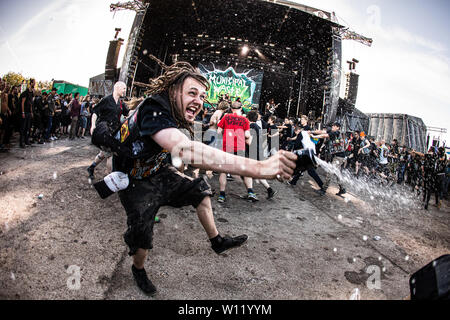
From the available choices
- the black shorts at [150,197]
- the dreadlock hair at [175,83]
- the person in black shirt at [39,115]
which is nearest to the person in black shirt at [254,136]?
the black shorts at [150,197]

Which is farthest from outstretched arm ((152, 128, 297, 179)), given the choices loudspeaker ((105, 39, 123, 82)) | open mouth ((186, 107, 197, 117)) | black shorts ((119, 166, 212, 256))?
loudspeaker ((105, 39, 123, 82))

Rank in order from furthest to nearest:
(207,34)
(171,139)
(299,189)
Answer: (207,34), (299,189), (171,139)

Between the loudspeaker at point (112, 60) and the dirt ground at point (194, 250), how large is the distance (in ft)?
47.1

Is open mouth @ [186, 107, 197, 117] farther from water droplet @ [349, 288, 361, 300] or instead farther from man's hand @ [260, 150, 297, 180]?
water droplet @ [349, 288, 361, 300]

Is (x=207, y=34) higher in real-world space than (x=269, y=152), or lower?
higher

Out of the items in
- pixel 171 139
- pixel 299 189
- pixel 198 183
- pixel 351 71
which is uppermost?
pixel 351 71

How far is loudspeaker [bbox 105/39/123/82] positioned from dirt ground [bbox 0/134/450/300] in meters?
14.4

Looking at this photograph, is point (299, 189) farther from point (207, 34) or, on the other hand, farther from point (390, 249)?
point (207, 34)

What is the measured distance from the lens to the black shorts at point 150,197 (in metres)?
1.76

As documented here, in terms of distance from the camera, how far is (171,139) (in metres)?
1.38

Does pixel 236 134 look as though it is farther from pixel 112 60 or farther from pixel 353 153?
pixel 112 60

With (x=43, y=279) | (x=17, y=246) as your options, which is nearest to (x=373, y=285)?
(x=43, y=279)

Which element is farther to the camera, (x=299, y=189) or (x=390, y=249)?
(x=299, y=189)
